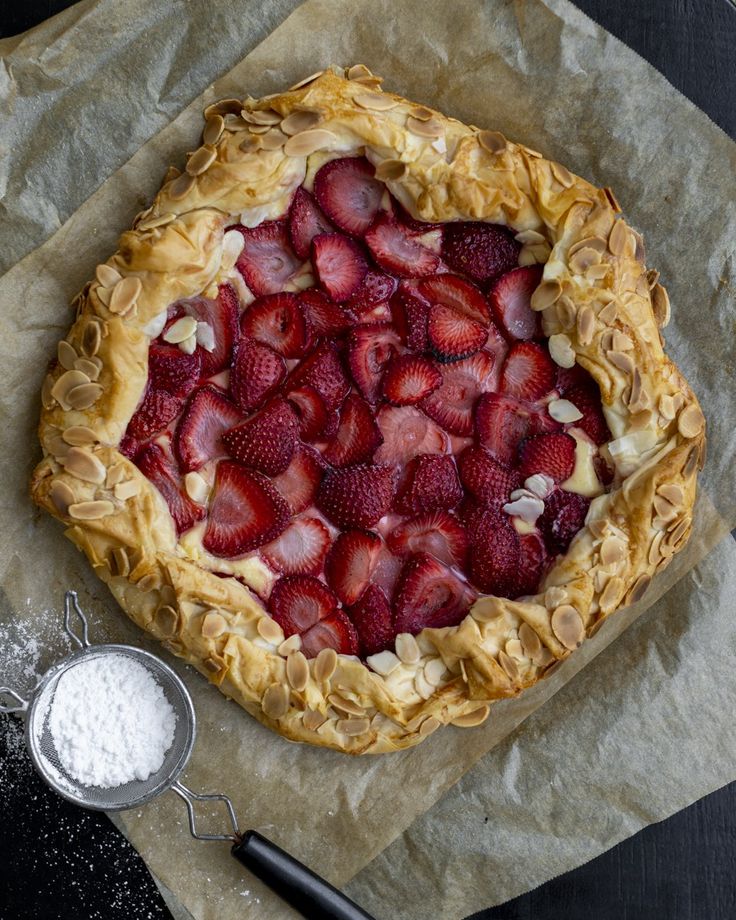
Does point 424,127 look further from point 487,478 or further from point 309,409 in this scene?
point 487,478

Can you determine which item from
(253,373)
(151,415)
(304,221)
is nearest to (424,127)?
(304,221)

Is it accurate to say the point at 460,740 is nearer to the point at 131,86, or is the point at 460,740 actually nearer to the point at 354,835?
the point at 354,835

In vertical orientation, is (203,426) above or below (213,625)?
above

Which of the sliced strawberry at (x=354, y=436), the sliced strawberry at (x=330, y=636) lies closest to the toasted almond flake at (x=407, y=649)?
the sliced strawberry at (x=330, y=636)

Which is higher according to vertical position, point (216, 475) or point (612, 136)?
point (612, 136)

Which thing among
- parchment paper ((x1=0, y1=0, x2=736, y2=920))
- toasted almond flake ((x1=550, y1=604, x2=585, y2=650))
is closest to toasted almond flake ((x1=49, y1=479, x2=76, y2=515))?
parchment paper ((x1=0, y1=0, x2=736, y2=920))

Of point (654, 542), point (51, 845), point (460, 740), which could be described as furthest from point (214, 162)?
point (51, 845)
